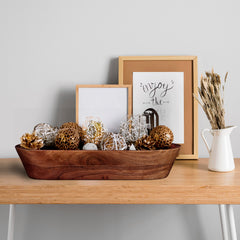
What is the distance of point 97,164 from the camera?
77 centimetres

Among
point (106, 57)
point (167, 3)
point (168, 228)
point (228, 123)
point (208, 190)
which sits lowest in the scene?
point (168, 228)

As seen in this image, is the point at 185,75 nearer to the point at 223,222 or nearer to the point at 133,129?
the point at 133,129

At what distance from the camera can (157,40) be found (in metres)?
1.07

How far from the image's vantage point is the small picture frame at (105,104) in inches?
39.7

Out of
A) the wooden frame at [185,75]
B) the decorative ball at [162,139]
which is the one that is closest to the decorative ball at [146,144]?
the decorative ball at [162,139]

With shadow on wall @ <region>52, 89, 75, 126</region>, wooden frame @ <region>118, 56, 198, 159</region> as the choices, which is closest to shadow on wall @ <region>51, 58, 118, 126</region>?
shadow on wall @ <region>52, 89, 75, 126</region>

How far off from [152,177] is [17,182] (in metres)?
0.37

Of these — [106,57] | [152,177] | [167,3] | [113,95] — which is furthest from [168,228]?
[167,3]

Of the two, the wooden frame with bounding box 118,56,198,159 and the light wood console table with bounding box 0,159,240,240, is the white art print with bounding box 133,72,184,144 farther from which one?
the light wood console table with bounding box 0,159,240,240

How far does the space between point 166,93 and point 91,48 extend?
0.34 m

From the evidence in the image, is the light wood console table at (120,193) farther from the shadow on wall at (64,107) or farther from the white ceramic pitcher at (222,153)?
the shadow on wall at (64,107)

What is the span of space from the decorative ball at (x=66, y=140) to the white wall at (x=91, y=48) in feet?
0.93

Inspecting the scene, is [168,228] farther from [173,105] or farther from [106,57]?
[106,57]

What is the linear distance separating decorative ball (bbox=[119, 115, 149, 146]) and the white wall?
0.75 feet
